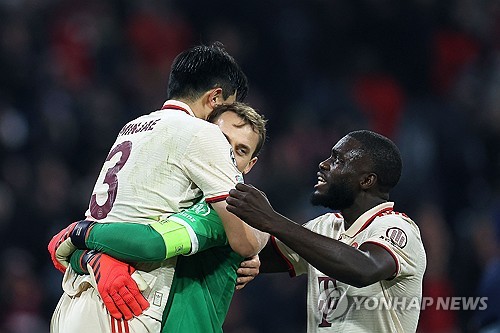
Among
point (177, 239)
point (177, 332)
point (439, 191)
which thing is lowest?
point (177, 332)

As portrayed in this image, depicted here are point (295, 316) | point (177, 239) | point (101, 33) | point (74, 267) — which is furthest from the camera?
point (101, 33)

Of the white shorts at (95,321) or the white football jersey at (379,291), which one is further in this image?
the white football jersey at (379,291)

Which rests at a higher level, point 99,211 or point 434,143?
point 434,143

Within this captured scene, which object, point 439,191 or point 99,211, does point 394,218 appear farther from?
point 439,191

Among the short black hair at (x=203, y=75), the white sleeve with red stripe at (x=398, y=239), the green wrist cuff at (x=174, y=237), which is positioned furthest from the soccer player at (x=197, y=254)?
the white sleeve with red stripe at (x=398, y=239)

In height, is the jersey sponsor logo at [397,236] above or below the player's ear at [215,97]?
below

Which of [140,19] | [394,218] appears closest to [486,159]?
[140,19]

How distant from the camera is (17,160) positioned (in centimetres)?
921

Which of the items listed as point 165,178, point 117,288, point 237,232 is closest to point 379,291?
point 237,232

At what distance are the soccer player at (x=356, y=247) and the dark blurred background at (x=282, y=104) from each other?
3.58m

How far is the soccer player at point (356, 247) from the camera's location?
4.09m

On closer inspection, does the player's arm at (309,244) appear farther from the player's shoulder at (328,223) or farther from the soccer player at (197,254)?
the player's shoulder at (328,223)

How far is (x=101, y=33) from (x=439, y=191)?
363 centimetres

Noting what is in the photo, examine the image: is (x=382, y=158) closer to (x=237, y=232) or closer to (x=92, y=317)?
(x=237, y=232)
